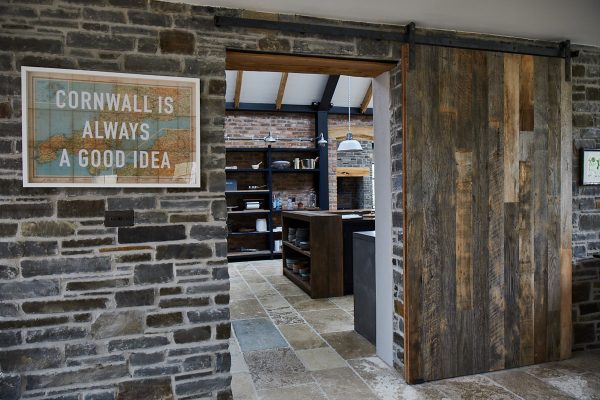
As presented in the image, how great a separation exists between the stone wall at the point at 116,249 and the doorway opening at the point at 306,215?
446 millimetres

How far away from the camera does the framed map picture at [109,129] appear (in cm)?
228

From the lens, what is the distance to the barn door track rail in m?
2.61

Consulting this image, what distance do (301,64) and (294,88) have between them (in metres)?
5.50

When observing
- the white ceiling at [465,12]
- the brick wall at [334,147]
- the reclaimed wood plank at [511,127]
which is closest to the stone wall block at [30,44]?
the white ceiling at [465,12]

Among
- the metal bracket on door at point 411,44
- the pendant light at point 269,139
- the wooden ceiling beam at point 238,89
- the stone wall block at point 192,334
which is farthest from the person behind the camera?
the pendant light at point 269,139

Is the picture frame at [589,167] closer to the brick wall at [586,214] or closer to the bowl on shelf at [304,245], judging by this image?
the brick wall at [586,214]

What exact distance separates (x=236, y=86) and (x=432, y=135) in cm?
558

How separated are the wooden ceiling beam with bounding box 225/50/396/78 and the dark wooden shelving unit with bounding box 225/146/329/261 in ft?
16.7

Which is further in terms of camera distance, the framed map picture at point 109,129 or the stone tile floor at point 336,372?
the stone tile floor at point 336,372

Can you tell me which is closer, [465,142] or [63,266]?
[63,266]

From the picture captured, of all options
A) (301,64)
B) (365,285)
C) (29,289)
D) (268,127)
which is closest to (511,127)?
(301,64)

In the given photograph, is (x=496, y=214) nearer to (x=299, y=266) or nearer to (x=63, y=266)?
(x=63, y=266)

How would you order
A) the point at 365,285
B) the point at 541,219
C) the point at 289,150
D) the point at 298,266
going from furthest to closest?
the point at 289,150, the point at 298,266, the point at 365,285, the point at 541,219

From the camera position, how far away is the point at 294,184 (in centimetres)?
879
